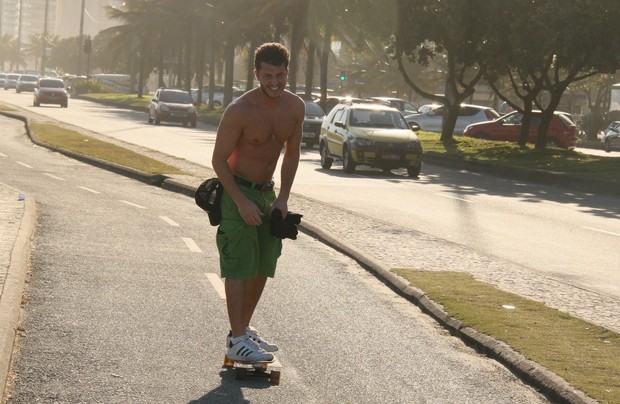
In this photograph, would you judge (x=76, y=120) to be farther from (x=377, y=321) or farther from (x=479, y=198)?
(x=377, y=321)

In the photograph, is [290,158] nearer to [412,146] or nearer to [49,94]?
[412,146]

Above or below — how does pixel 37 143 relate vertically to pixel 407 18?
below

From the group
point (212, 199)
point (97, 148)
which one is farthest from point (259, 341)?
point (97, 148)

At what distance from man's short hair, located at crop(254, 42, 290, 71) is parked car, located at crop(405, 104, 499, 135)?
46708mm

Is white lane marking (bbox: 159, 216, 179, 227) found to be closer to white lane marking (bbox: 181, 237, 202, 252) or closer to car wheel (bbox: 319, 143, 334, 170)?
white lane marking (bbox: 181, 237, 202, 252)

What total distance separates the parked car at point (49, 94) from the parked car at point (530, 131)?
97.3 feet

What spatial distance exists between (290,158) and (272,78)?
67 cm

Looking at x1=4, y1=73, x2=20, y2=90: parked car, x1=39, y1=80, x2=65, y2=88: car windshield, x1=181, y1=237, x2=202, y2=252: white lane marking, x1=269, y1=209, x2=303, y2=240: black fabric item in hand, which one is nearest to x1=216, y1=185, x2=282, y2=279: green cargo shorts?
x1=269, y1=209, x2=303, y2=240: black fabric item in hand

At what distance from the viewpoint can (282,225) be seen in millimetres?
7652

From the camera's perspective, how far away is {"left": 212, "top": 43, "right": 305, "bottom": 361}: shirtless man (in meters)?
7.57

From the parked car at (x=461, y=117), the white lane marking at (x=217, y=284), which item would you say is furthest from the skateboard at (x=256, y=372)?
the parked car at (x=461, y=117)

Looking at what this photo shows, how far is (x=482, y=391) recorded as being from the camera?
7.72m

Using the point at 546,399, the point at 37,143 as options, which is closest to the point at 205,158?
the point at 37,143

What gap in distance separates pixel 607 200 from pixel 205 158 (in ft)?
36.9
